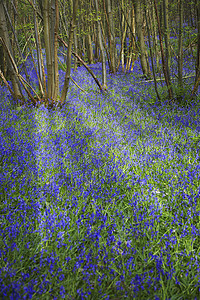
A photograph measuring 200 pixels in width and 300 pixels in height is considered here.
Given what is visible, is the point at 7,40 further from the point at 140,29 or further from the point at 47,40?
the point at 140,29

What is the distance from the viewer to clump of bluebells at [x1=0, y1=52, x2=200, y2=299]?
1835mm

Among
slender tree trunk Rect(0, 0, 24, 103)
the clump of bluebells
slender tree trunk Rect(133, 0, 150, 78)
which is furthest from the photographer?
slender tree trunk Rect(133, 0, 150, 78)

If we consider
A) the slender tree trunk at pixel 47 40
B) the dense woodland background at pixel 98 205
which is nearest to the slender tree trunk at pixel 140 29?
the dense woodland background at pixel 98 205

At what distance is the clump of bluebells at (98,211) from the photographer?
6.02 ft

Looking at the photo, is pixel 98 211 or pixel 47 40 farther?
pixel 47 40

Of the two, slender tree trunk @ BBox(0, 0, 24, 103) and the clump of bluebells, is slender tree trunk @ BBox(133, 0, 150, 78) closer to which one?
slender tree trunk @ BBox(0, 0, 24, 103)

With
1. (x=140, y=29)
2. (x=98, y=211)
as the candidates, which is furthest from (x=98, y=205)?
(x=140, y=29)

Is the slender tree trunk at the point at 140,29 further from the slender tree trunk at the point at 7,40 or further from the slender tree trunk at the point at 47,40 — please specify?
the slender tree trunk at the point at 7,40

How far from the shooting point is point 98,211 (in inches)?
99.0

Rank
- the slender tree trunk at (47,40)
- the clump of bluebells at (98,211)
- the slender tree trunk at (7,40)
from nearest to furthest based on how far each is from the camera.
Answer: the clump of bluebells at (98,211), the slender tree trunk at (47,40), the slender tree trunk at (7,40)

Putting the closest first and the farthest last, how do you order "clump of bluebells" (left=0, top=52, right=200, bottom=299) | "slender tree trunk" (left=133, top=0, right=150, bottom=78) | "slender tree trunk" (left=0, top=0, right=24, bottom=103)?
1. "clump of bluebells" (left=0, top=52, right=200, bottom=299)
2. "slender tree trunk" (left=0, top=0, right=24, bottom=103)
3. "slender tree trunk" (left=133, top=0, right=150, bottom=78)

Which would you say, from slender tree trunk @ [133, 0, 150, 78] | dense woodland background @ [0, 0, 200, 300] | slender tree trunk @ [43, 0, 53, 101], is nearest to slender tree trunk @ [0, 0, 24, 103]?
dense woodland background @ [0, 0, 200, 300]

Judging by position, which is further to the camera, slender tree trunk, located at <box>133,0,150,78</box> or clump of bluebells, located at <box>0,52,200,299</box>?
slender tree trunk, located at <box>133,0,150,78</box>

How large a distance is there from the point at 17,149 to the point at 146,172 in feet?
6.54
